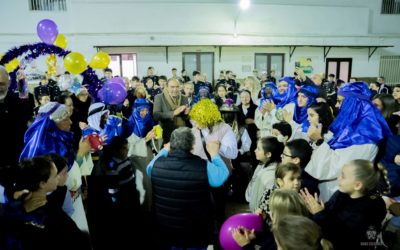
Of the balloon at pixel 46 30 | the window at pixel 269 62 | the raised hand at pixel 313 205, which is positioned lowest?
the raised hand at pixel 313 205

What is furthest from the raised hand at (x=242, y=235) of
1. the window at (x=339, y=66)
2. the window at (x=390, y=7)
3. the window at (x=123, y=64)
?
the window at (x=390, y=7)

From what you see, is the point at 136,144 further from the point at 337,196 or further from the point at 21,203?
the point at 337,196

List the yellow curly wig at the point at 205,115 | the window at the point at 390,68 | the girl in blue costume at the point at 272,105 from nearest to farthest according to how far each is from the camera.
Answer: the yellow curly wig at the point at 205,115
the girl in blue costume at the point at 272,105
the window at the point at 390,68

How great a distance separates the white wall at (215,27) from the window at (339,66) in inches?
11.8

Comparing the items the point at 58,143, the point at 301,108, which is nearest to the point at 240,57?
the point at 301,108

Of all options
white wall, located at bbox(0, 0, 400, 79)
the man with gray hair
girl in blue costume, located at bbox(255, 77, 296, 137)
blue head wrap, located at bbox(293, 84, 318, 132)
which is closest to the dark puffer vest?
the man with gray hair

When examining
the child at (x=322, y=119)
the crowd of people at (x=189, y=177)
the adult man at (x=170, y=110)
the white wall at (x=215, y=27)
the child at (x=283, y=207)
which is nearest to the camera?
the crowd of people at (x=189, y=177)

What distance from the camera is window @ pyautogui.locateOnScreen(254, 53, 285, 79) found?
47.2 ft

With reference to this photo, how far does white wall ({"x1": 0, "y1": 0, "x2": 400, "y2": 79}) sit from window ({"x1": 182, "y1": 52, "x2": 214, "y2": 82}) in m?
0.23

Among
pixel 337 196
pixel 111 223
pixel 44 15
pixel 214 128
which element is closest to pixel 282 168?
pixel 337 196

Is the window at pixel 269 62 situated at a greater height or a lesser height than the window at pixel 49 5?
lesser

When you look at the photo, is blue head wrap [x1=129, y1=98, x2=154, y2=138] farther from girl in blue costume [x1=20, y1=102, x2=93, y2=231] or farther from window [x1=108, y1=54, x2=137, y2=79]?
window [x1=108, y1=54, x2=137, y2=79]

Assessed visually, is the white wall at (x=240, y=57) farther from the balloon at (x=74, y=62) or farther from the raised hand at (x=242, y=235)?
the raised hand at (x=242, y=235)

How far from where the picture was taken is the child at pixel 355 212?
6.61 feet
